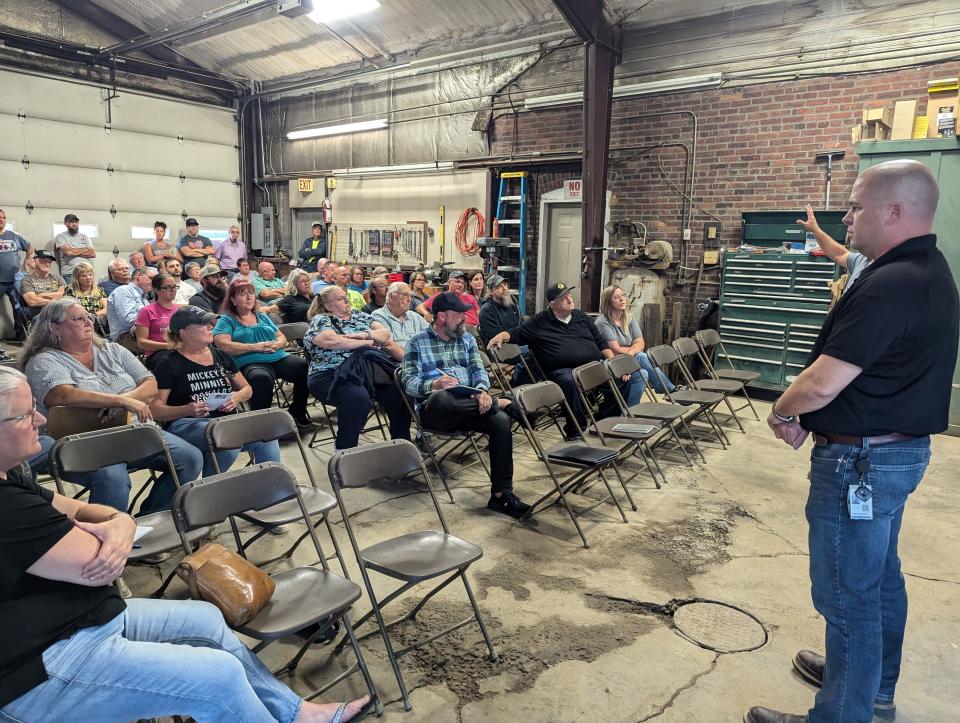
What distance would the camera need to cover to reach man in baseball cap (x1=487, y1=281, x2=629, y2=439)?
5531mm

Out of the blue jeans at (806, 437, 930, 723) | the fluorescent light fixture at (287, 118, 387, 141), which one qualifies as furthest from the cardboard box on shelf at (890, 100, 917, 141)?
the fluorescent light fixture at (287, 118, 387, 141)

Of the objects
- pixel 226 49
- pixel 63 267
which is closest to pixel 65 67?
pixel 226 49

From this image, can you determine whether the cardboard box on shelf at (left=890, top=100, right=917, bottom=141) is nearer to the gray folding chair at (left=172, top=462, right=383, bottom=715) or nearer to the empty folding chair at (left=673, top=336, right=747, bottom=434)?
the empty folding chair at (left=673, top=336, right=747, bottom=434)

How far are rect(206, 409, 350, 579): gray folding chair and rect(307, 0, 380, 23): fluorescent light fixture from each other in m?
7.63

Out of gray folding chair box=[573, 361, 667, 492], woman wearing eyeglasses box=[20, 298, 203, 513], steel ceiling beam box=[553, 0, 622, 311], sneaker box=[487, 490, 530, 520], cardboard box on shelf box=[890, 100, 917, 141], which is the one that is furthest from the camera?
steel ceiling beam box=[553, 0, 622, 311]

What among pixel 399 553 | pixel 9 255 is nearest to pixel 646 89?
pixel 399 553

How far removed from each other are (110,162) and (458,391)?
1008cm

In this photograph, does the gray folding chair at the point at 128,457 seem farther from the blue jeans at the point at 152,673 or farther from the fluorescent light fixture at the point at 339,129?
the fluorescent light fixture at the point at 339,129

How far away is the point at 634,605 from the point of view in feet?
9.87

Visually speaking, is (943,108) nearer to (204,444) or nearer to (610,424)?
(610,424)

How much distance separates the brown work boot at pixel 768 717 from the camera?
7.10 feet

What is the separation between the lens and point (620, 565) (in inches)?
134

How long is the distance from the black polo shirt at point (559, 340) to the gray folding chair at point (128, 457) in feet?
11.0

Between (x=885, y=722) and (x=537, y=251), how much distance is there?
7670 millimetres
